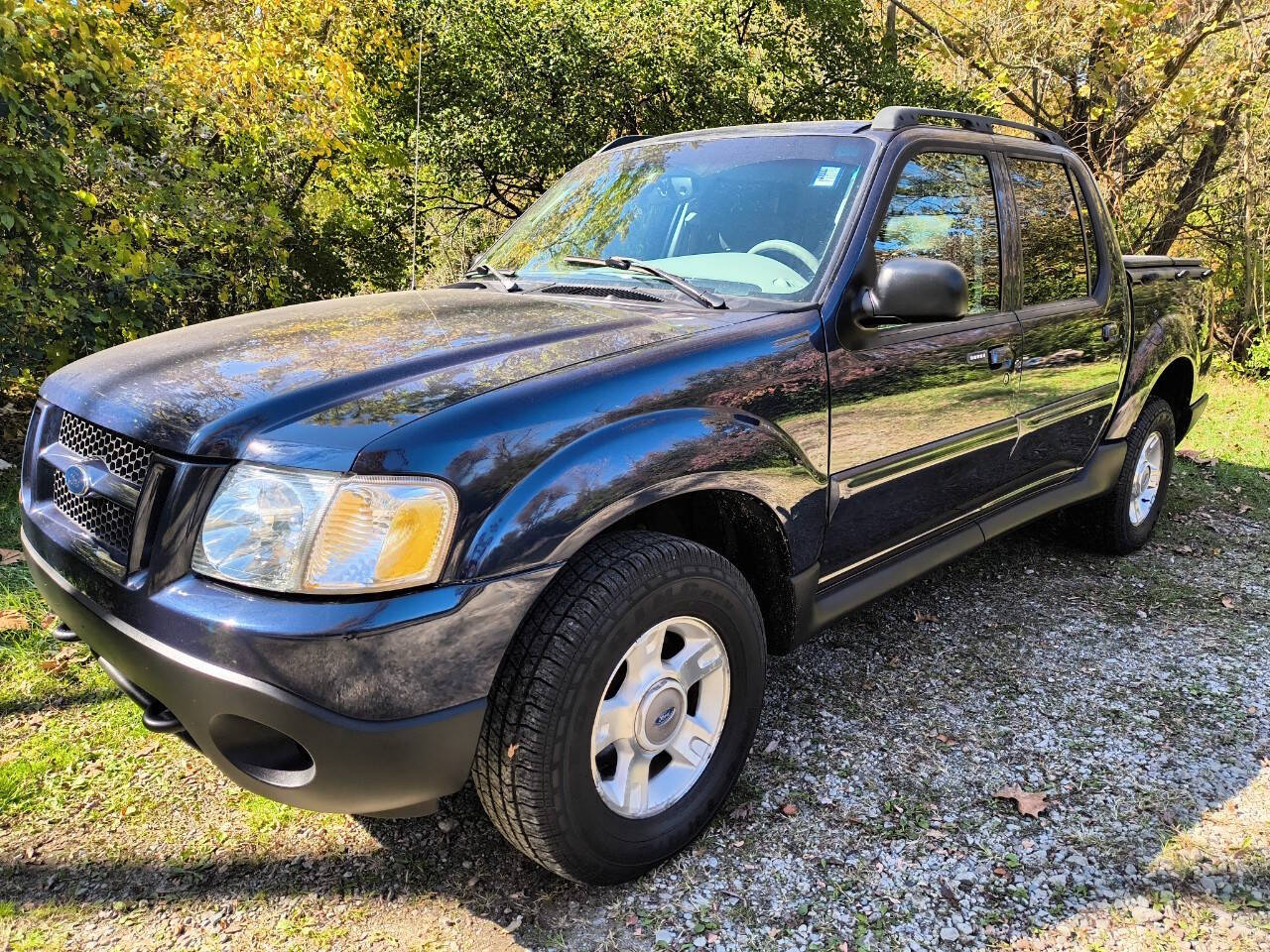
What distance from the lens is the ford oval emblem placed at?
6.67 ft

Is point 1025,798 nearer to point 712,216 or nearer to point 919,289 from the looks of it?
point 919,289

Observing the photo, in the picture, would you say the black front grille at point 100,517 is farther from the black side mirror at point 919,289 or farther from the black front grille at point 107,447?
the black side mirror at point 919,289

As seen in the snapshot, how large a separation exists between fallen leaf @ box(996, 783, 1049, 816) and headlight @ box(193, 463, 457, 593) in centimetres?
188

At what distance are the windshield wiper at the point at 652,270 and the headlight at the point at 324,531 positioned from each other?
1.16m

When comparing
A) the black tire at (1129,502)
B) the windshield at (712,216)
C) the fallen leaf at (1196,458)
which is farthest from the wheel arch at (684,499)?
the fallen leaf at (1196,458)

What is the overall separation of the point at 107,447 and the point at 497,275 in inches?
60.4

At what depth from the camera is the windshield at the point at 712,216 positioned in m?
2.76

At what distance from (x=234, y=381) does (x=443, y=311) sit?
79 cm

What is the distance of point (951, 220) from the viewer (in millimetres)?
3094

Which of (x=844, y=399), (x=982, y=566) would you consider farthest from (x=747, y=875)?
(x=982, y=566)

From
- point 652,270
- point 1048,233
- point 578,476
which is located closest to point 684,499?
point 578,476

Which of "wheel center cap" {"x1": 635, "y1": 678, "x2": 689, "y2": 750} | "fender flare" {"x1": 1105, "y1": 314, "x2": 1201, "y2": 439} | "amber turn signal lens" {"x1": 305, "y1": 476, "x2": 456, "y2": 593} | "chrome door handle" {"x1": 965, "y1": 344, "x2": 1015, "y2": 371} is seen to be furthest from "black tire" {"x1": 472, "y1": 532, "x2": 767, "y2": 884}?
"fender flare" {"x1": 1105, "y1": 314, "x2": 1201, "y2": 439}

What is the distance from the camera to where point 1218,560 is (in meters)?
4.60

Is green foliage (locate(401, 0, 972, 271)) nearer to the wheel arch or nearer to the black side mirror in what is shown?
the black side mirror
